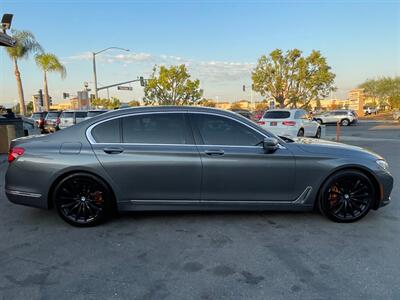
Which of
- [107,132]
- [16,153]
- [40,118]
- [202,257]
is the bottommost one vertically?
[202,257]

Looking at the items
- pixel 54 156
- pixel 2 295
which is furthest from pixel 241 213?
pixel 2 295

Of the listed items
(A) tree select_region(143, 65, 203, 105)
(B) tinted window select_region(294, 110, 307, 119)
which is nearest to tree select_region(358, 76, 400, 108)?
(A) tree select_region(143, 65, 203, 105)

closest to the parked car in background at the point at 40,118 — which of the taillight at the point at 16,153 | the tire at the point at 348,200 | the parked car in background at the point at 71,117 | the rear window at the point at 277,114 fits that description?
the parked car in background at the point at 71,117

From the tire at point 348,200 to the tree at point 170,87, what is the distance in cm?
3574

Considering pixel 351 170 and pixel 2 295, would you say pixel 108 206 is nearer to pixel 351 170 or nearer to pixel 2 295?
pixel 2 295

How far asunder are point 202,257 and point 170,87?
37464 millimetres

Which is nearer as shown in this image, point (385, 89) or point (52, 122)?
point (52, 122)

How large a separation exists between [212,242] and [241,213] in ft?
3.47

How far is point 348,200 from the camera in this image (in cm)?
431

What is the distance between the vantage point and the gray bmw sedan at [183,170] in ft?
13.6

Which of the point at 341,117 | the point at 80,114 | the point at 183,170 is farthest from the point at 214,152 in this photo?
the point at 341,117

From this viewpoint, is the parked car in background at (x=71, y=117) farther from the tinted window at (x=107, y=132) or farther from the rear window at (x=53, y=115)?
the tinted window at (x=107, y=132)

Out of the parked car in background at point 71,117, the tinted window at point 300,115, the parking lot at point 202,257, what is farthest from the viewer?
the parked car in background at point 71,117

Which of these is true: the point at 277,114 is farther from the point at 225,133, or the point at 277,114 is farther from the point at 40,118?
the point at 40,118
